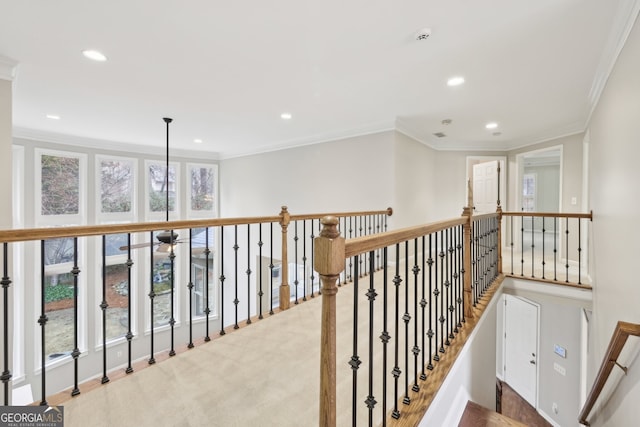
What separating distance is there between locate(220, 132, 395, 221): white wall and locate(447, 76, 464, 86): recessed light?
1411 mm

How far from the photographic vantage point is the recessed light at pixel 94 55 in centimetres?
250

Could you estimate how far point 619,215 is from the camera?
2.32m

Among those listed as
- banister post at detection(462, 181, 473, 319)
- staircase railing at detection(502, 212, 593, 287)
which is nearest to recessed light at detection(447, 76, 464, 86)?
banister post at detection(462, 181, 473, 319)

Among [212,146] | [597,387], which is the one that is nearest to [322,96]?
[597,387]

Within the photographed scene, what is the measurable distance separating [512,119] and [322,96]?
9.92 feet

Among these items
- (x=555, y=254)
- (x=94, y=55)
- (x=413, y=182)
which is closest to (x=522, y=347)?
(x=555, y=254)

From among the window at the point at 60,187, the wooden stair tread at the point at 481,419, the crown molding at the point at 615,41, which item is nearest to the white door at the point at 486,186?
the crown molding at the point at 615,41

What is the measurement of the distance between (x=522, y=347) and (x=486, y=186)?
10.8 ft

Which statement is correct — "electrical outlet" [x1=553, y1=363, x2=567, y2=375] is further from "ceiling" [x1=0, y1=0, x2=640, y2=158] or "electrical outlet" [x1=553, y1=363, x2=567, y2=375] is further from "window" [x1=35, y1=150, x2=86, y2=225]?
"window" [x1=35, y1=150, x2=86, y2=225]

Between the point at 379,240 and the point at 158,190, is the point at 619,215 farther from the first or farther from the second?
the point at 158,190

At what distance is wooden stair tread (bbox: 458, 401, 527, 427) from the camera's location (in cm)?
204

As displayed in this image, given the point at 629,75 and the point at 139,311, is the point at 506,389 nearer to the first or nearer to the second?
the point at 629,75

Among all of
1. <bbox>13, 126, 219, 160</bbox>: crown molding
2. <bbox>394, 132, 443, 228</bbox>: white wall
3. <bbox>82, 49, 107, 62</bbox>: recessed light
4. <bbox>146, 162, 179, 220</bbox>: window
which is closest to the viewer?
<bbox>82, 49, 107, 62</bbox>: recessed light

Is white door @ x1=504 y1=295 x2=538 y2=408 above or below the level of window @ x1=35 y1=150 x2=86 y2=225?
below
